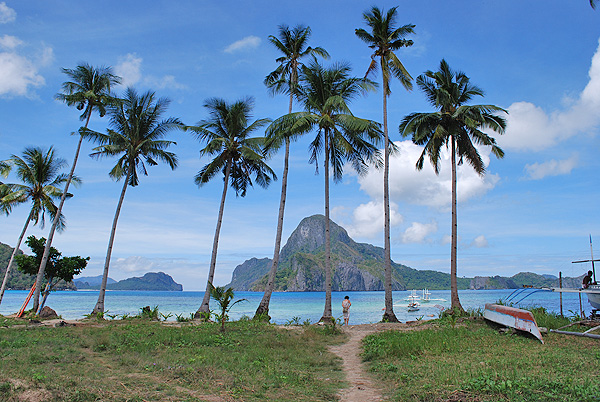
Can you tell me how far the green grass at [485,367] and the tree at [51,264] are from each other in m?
22.0

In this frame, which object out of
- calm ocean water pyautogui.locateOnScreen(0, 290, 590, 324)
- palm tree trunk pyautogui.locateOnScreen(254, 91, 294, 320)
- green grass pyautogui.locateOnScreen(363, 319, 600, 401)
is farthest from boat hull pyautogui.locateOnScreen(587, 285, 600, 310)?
palm tree trunk pyautogui.locateOnScreen(254, 91, 294, 320)

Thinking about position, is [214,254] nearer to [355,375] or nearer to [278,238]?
[278,238]

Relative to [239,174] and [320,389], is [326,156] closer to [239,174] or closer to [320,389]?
[239,174]

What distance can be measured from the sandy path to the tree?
2044cm

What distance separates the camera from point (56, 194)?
2427 centimetres

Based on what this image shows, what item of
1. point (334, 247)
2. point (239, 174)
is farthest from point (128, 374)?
point (334, 247)

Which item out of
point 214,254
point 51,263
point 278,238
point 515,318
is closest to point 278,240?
point 278,238

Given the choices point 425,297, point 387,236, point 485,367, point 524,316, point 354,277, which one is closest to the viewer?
point 485,367

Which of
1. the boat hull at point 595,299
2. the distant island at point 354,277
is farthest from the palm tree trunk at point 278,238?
the distant island at point 354,277

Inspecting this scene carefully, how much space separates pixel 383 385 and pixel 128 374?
15.1 ft

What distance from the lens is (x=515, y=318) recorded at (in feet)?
36.2

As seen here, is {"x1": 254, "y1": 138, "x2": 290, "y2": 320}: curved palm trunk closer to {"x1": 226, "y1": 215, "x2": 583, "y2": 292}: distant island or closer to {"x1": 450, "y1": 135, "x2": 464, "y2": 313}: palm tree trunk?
{"x1": 450, "y1": 135, "x2": 464, "y2": 313}: palm tree trunk

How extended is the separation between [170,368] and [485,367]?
572 cm

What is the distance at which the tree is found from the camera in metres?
24.2
